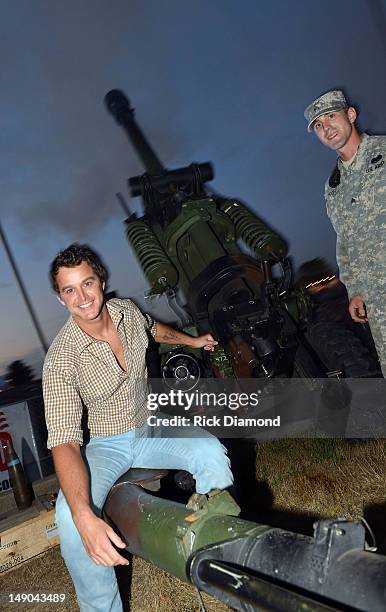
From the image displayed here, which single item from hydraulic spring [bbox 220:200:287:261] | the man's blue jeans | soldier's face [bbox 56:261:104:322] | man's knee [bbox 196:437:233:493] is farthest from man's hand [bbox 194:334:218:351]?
hydraulic spring [bbox 220:200:287:261]

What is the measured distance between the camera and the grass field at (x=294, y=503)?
Result: 2914 millimetres

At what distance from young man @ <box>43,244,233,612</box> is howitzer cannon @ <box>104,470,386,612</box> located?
0.31 metres

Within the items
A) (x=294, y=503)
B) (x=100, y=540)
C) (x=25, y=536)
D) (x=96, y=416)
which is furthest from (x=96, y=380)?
(x=294, y=503)

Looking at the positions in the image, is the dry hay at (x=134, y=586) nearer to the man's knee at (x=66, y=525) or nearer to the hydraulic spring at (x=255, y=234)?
the man's knee at (x=66, y=525)

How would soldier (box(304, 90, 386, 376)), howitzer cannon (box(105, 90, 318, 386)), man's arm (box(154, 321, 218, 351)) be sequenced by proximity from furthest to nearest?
howitzer cannon (box(105, 90, 318, 386)) < man's arm (box(154, 321, 218, 351)) < soldier (box(304, 90, 386, 376))

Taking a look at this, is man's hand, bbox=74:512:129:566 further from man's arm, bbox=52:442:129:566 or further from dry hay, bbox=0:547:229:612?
dry hay, bbox=0:547:229:612

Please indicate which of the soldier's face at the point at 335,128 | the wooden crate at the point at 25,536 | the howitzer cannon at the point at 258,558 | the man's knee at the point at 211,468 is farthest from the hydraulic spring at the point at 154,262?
the howitzer cannon at the point at 258,558

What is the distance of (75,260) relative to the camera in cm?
248

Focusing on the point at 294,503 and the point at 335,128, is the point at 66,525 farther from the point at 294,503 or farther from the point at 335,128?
the point at 335,128

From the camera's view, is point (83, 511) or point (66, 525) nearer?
point (83, 511)

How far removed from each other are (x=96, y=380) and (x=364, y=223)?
1883 mm

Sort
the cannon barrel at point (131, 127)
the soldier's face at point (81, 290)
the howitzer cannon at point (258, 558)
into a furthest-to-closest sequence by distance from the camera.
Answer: the cannon barrel at point (131, 127) → the soldier's face at point (81, 290) → the howitzer cannon at point (258, 558)

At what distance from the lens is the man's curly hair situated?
2479mm

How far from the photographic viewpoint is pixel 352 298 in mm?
3463
